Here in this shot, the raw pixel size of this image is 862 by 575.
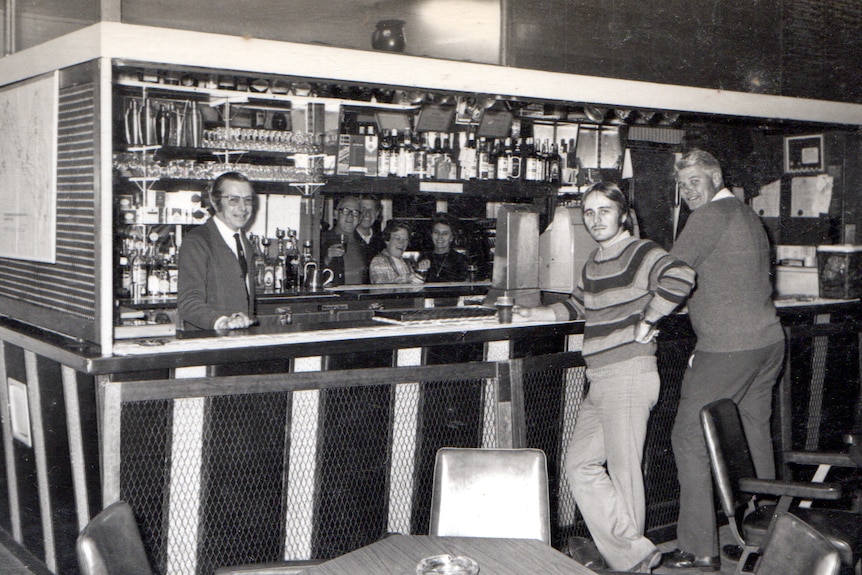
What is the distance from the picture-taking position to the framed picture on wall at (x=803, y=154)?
638 cm

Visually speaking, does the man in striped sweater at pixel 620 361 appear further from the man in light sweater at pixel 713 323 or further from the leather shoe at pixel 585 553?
the man in light sweater at pixel 713 323

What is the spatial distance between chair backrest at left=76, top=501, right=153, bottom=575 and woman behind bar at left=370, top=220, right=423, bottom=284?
5.20 metres

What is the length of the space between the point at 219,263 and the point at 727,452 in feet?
7.98

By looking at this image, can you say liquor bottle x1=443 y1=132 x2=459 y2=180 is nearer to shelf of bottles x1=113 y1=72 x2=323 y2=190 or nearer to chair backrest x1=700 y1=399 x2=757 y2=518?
shelf of bottles x1=113 y1=72 x2=323 y2=190

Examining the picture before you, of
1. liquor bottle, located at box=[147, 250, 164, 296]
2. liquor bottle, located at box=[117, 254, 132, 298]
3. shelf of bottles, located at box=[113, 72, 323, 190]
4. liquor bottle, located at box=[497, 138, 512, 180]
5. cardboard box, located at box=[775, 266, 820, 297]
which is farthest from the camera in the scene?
liquor bottle, located at box=[497, 138, 512, 180]

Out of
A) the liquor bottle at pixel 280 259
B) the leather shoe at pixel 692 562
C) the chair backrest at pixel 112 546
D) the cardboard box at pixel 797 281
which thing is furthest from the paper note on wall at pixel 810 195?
the chair backrest at pixel 112 546

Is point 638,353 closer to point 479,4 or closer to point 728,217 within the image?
point 728,217

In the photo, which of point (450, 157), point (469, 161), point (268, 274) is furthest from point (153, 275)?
point (469, 161)

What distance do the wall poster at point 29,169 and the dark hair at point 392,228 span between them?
Result: 11.9 feet

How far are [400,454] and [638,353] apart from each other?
108cm

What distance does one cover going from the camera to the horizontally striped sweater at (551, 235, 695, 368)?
3.30m

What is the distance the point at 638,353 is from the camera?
133 inches

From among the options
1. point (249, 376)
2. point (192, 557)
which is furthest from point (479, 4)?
point (192, 557)

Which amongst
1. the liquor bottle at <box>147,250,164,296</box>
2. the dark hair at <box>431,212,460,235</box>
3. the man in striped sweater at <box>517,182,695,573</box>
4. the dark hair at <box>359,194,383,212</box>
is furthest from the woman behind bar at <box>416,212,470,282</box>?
the man in striped sweater at <box>517,182,695,573</box>
